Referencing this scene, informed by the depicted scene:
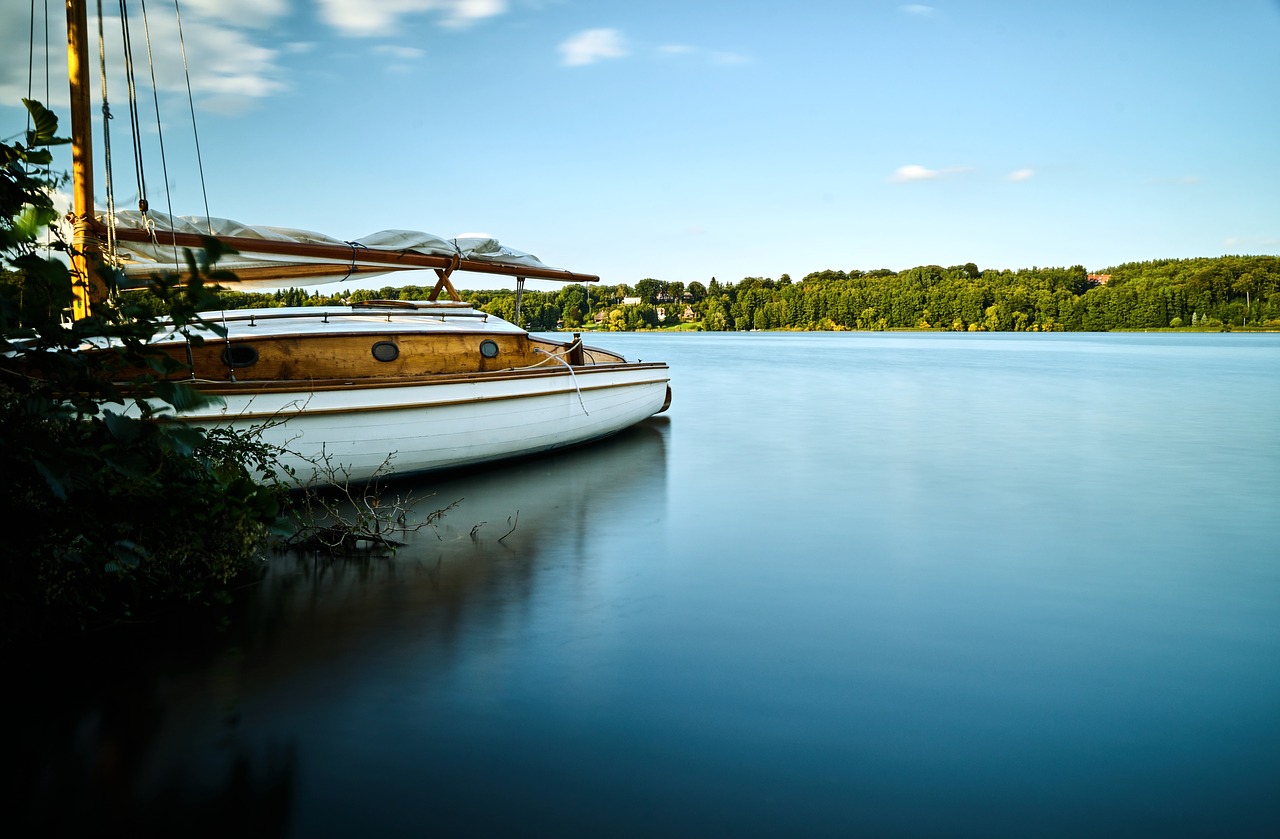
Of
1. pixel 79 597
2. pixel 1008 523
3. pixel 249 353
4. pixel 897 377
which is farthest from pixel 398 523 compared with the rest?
pixel 897 377

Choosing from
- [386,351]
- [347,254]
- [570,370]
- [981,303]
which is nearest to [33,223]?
[386,351]

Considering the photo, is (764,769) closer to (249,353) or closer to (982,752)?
(982,752)

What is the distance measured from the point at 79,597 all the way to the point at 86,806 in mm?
1759

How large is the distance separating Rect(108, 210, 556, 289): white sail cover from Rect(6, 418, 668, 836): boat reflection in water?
4.03 meters

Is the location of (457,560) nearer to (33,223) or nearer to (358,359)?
(358,359)

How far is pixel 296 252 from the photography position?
34.4 ft

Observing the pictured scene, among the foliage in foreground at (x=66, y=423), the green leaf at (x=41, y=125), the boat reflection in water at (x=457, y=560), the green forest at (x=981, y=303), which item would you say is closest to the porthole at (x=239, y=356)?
the boat reflection in water at (x=457, y=560)

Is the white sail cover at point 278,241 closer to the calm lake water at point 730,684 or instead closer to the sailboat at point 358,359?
the sailboat at point 358,359

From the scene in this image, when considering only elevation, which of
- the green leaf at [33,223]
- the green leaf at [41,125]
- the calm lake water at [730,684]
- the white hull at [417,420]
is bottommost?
the calm lake water at [730,684]

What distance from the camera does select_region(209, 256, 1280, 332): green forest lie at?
106m

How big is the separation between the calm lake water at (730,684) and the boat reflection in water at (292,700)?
2cm

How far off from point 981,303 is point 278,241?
416 feet

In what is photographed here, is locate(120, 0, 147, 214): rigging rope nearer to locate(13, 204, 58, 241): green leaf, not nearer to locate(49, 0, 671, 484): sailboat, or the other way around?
locate(49, 0, 671, 484): sailboat

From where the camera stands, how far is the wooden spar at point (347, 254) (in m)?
9.43
